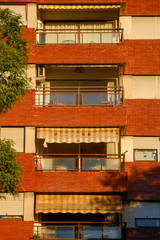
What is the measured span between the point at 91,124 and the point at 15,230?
18.4ft

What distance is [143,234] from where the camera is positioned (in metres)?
20.5

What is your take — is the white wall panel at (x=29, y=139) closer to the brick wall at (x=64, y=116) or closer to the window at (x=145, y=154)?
the brick wall at (x=64, y=116)

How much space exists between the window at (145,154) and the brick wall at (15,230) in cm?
573

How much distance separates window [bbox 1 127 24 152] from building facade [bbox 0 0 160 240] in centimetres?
4

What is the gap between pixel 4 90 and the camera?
17641 millimetres

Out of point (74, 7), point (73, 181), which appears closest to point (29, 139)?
point (73, 181)

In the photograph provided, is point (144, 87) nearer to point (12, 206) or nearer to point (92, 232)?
point (92, 232)

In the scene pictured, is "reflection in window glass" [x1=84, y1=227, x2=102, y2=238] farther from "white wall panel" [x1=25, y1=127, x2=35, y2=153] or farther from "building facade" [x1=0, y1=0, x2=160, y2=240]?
"white wall panel" [x1=25, y1=127, x2=35, y2=153]

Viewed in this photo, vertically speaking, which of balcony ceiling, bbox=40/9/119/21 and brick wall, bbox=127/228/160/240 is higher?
balcony ceiling, bbox=40/9/119/21

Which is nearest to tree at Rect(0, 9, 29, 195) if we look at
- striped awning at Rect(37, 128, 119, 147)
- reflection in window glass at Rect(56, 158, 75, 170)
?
reflection in window glass at Rect(56, 158, 75, 170)

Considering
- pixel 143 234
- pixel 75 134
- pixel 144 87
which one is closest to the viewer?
pixel 143 234

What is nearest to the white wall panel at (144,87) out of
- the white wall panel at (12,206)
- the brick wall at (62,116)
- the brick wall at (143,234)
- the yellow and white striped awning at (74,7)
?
the brick wall at (62,116)

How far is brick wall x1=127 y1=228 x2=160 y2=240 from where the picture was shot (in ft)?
67.1

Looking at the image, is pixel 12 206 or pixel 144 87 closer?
pixel 12 206
